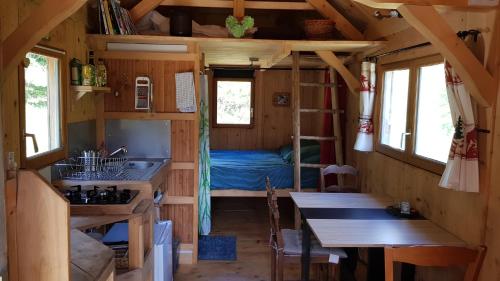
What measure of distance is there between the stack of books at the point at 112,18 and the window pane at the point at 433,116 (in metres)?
2.36

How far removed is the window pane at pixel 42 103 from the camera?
102 inches

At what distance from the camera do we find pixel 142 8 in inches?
152

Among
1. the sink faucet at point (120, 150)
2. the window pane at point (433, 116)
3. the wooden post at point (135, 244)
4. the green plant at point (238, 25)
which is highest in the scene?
the green plant at point (238, 25)

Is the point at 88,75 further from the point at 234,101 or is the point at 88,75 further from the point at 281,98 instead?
the point at 281,98

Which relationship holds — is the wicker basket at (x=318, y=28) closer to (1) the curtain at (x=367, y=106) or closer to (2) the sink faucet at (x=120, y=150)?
(1) the curtain at (x=367, y=106)

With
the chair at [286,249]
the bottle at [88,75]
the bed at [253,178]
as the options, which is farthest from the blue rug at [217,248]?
the bottle at [88,75]

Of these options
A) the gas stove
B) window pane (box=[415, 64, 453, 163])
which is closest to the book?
the gas stove

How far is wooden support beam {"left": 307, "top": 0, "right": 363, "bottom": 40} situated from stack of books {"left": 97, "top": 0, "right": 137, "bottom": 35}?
1.69 meters

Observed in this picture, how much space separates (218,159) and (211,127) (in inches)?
53.0

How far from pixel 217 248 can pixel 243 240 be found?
386mm

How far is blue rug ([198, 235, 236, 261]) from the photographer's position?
411 centimetres

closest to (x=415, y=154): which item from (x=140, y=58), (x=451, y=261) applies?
(x=451, y=261)

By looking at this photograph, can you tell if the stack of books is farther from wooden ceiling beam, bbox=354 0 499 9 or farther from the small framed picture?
the small framed picture

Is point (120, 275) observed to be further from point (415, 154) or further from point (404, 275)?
point (415, 154)
